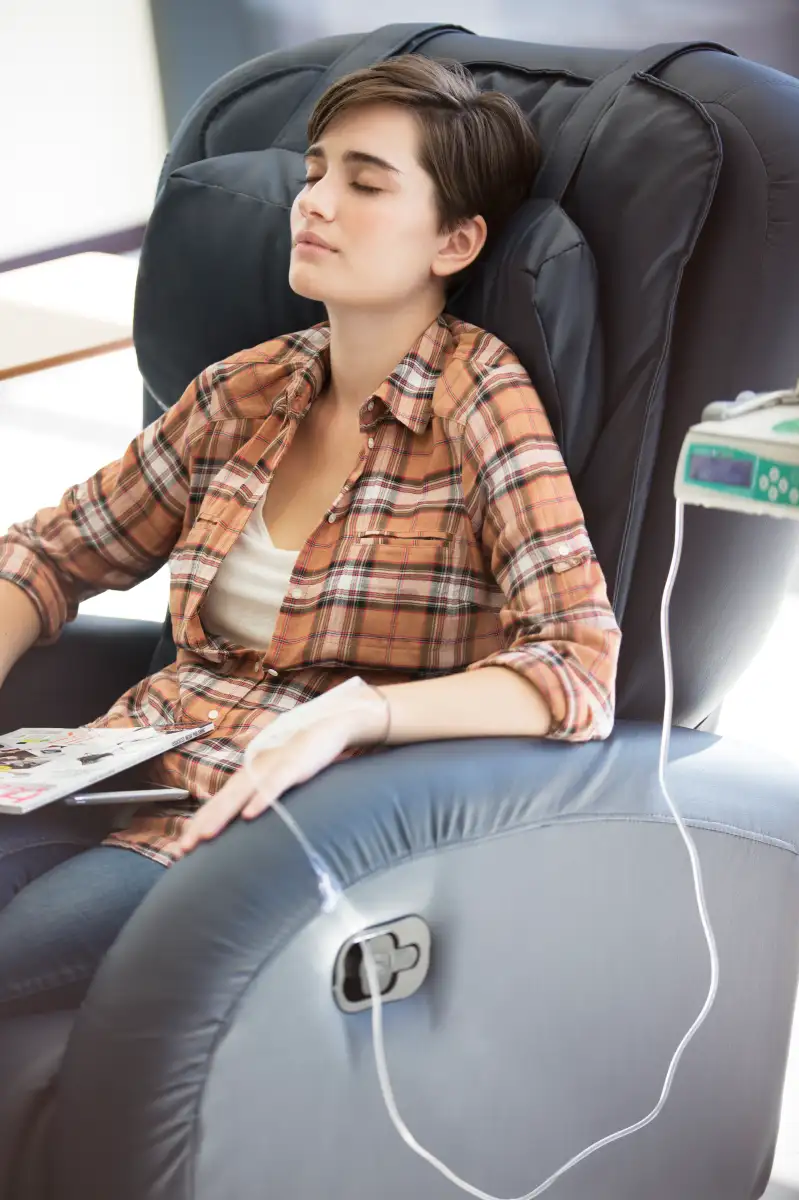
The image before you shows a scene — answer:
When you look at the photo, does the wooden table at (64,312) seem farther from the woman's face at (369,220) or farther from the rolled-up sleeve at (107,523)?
the woman's face at (369,220)

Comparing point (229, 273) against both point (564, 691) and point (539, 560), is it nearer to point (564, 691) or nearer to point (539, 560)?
point (539, 560)

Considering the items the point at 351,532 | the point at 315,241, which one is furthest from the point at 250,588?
the point at 315,241

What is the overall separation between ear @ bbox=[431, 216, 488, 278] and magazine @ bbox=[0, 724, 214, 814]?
1.74 feet

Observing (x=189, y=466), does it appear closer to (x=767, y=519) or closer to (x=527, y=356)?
(x=527, y=356)

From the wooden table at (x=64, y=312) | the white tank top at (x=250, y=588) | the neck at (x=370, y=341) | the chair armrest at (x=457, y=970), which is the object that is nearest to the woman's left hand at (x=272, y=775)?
the chair armrest at (x=457, y=970)

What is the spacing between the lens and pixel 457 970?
→ 1036 millimetres

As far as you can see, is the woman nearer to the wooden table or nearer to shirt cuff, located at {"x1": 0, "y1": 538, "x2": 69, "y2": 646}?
shirt cuff, located at {"x1": 0, "y1": 538, "x2": 69, "y2": 646}

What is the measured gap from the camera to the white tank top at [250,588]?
1391 millimetres

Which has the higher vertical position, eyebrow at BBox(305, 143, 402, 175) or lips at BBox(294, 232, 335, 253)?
eyebrow at BBox(305, 143, 402, 175)

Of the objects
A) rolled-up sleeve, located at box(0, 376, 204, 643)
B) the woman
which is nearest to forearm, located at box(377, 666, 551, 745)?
the woman

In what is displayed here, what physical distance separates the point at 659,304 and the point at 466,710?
1.46 feet

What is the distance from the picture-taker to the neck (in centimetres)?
139

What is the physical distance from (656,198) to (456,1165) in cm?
88

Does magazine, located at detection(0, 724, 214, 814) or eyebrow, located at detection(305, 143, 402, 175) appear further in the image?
eyebrow, located at detection(305, 143, 402, 175)
